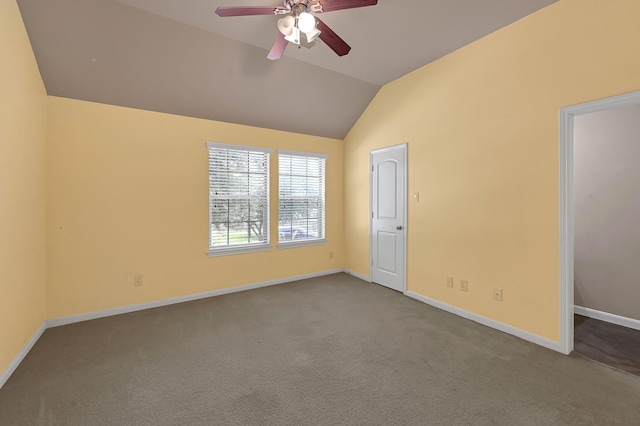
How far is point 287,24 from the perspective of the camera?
78.7 inches

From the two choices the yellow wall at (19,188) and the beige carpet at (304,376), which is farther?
the yellow wall at (19,188)

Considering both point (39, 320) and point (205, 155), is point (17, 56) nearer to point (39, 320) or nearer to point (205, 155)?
point (205, 155)

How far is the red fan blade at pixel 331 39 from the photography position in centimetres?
206

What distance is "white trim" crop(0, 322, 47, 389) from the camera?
2.05m

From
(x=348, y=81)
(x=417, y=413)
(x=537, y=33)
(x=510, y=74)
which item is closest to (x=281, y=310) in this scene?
(x=417, y=413)

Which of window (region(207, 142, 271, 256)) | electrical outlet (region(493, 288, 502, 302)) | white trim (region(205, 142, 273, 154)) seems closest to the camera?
electrical outlet (region(493, 288, 502, 302))

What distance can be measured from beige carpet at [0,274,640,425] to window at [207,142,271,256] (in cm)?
121

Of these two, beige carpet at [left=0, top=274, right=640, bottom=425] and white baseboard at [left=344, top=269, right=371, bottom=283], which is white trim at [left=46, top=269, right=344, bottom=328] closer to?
beige carpet at [left=0, top=274, right=640, bottom=425]

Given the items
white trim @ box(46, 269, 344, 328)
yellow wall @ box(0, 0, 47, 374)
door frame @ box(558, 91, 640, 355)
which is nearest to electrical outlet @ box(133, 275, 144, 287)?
white trim @ box(46, 269, 344, 328)

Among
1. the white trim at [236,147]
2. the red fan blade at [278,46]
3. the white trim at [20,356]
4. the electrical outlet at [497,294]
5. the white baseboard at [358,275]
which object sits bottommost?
the white trim at [20,356]

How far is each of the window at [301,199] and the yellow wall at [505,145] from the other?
1.61 meters

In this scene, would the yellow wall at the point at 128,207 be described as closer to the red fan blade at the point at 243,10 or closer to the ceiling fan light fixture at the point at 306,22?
the red fan blade at the point at 243,10

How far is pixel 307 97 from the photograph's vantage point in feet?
13.0

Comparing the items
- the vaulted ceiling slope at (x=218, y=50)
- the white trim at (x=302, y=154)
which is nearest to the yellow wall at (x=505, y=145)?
the vaulted ceiling slope at (x=218, y=50)
